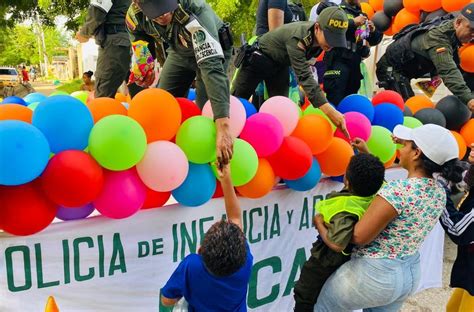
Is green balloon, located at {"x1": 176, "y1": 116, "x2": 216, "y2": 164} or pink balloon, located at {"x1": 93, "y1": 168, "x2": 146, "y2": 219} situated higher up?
green balloon, located at {"x1": 176, "y1": 116, "x2": 216, "y2": 164}

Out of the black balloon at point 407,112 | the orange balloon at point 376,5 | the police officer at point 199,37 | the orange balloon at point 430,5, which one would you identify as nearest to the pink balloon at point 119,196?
the police officer at point 199,37

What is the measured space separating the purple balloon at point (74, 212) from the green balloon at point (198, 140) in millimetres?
498

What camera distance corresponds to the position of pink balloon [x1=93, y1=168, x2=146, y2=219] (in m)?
1.80

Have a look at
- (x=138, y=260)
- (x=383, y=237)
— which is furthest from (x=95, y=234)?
(x=383, y=237)

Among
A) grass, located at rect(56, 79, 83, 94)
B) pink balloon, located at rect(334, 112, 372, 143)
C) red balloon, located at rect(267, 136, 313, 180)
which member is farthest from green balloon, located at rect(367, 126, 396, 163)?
grass, located at rect(56, 79, 83, 94)

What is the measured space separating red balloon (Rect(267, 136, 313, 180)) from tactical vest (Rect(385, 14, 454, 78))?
2092 mm

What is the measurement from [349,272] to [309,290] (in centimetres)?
23

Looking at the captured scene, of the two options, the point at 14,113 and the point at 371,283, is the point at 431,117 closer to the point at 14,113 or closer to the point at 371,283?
the point at 371,283

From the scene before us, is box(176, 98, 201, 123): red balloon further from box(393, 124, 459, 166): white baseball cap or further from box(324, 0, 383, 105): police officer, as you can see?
box(324, 0, 383, 105): police officer

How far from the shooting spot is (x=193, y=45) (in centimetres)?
202

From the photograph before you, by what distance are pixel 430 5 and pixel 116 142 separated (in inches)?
184

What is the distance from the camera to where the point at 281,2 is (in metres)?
3.49

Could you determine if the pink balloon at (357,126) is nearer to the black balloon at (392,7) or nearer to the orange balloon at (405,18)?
the orange balloon at (405,18)

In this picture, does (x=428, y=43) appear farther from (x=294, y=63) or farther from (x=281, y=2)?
(x=294, y=63)
